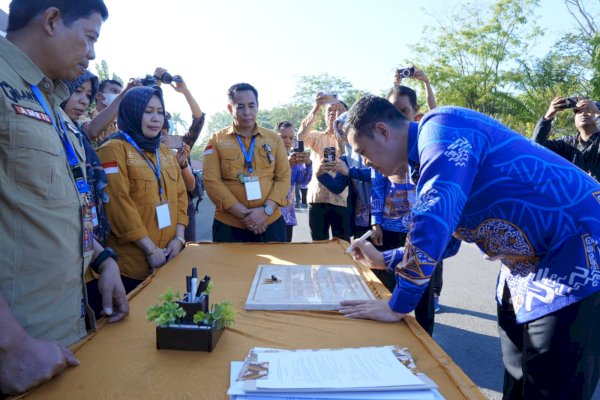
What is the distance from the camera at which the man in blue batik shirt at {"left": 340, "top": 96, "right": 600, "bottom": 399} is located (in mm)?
1275

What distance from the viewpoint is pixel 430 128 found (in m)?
1.37

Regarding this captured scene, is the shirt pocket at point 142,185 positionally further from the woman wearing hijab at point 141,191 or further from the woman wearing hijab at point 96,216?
the woman wearing hijab at point 96,216

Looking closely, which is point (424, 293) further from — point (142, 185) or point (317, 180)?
point (317, 180)

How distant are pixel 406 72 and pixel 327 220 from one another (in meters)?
1.57

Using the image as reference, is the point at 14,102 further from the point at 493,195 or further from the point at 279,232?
the point at 279,232

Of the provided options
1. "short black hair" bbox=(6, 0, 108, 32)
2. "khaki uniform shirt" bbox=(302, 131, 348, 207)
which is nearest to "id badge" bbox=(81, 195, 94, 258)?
"short black hair" bbox=(6, 0, 108, 32)

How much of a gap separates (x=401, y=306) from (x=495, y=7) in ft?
61.0

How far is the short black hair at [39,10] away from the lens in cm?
120

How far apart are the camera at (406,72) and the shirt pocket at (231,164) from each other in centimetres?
166

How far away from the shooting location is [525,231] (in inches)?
52.9

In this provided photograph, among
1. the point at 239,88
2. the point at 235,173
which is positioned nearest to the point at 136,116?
the point at 235,173

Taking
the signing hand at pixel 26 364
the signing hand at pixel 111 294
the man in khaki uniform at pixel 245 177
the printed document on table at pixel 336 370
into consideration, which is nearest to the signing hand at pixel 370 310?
the printed document on table at pixel 336 370

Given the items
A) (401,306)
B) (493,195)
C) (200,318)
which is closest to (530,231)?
(493,195)

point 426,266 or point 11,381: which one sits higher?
point 426,266
